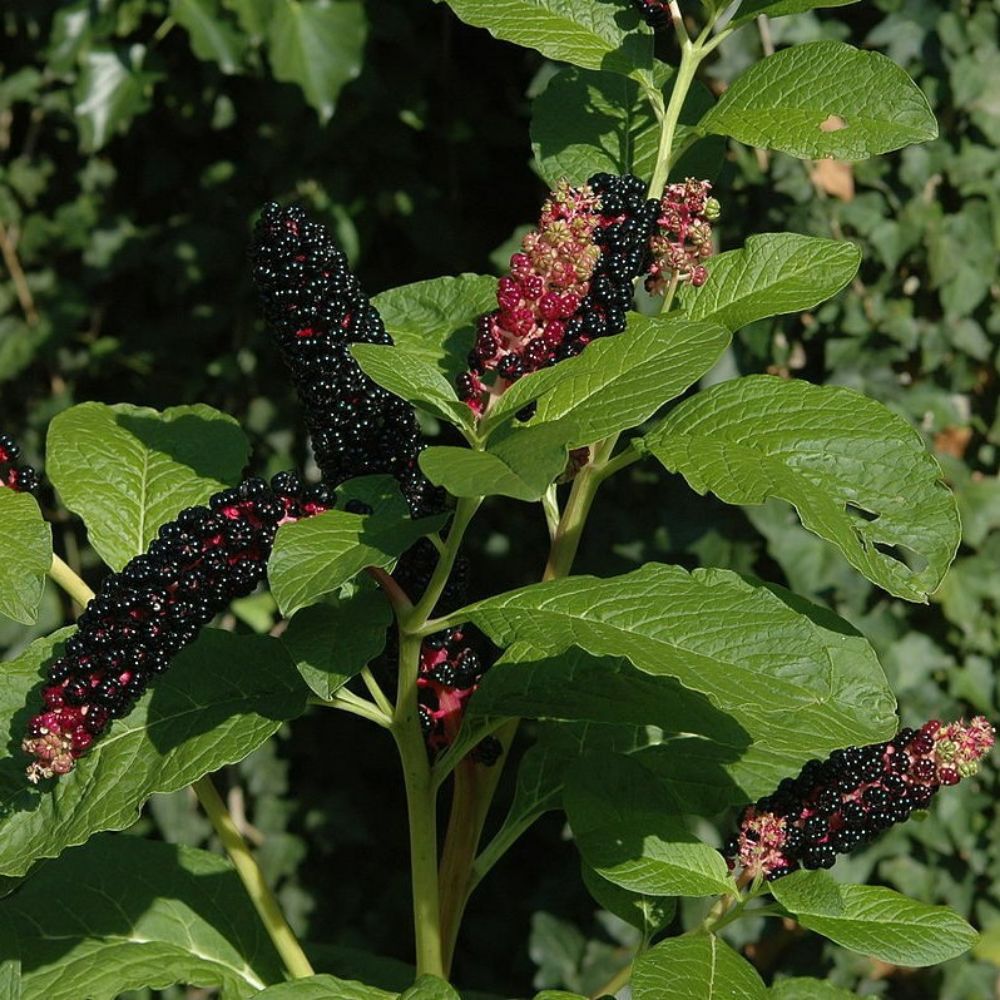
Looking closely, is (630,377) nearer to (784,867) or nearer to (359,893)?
(784,867)

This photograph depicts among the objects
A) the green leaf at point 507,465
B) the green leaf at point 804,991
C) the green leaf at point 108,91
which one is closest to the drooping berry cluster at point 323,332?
the green leaf at point 507,465

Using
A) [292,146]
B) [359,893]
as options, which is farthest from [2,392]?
[359,893]

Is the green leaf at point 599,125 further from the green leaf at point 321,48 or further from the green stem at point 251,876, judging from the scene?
the green leaf at point 321,48

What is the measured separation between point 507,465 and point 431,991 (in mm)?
361

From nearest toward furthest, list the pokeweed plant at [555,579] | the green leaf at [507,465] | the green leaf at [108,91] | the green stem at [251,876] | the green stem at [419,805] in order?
1. the green leaf at [507,465]
2. the pokeweed plant at [555,579]
3. the green stem at [419,805]
4. the green stem at [251,876]
5. the green leaf at [108,91]

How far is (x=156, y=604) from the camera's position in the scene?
0.79 m

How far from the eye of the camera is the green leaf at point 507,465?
2.21 feet

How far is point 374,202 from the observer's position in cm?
262

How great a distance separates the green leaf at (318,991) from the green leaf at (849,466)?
1.24 ft

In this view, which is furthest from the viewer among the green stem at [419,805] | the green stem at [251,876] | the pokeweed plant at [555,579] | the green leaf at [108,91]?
the green leaf at [108,91]

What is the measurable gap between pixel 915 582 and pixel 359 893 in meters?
2.06

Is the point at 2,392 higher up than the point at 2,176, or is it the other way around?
the point at 2,176

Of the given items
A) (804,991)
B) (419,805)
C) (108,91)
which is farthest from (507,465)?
(108,91)

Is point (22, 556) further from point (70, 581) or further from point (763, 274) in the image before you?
point (763, 274)
